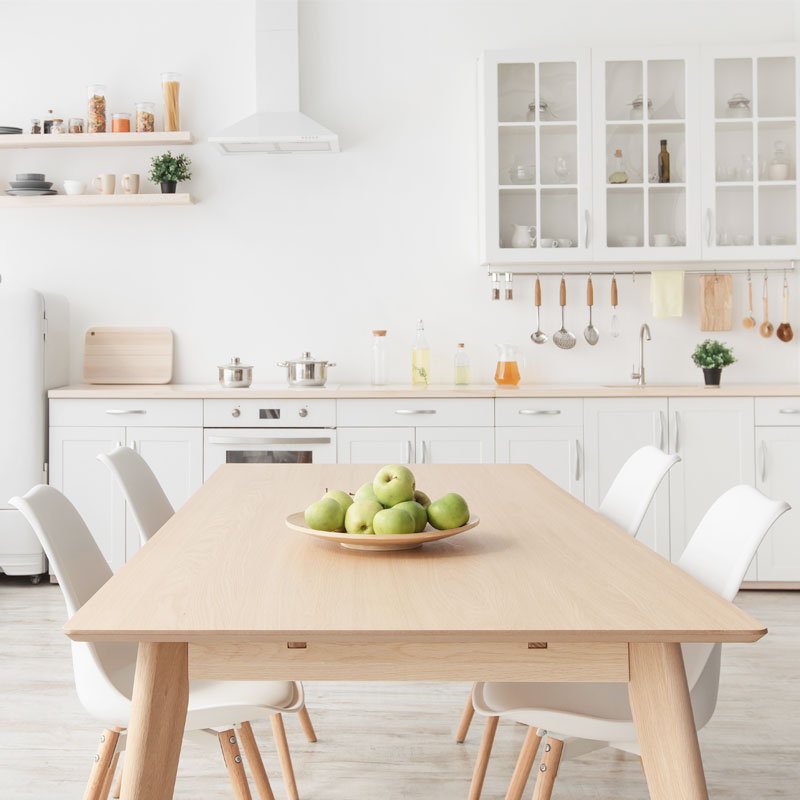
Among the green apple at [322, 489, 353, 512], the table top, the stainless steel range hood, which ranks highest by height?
the stainless steel range hood

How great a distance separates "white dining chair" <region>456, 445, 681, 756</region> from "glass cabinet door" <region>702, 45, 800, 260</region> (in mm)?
2185

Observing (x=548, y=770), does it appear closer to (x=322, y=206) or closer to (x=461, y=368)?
(x=461, y=368)

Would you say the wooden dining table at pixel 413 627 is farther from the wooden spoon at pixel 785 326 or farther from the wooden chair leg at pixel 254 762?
the wooden spoon at pixel 785 326

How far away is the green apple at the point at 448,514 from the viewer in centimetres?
171

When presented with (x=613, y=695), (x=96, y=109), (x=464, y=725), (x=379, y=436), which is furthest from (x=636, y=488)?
(x=96, y=109)

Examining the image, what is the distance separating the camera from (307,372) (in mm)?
4371

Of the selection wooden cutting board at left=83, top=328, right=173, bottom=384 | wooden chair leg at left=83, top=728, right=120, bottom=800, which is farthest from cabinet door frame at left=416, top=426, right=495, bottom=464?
wooden chair leg at left=83, top=728, right=120, bottom=800

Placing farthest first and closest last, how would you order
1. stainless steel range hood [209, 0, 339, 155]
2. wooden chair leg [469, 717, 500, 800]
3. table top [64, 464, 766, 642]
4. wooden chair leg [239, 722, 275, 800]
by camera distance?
stainless steel range hood [209, 0, 339, 155] → wooden chair leg [469, 717, 500, 800] → wooden chair leg [239, 722, 275, 800] → table top [64, 464, 766, 642]

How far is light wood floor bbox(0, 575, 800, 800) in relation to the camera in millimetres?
2330

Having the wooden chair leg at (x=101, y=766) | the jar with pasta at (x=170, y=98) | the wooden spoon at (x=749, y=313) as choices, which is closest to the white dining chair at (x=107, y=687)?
the wooden chair leg at (x=101, y=766)

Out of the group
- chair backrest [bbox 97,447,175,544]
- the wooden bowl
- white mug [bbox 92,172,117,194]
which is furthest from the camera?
white mug [bbox 92,172,117,194]

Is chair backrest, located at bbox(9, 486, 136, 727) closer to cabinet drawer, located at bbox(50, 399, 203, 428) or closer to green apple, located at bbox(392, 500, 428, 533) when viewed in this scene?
green apple, located at bbox(392, 500, 428, 533)

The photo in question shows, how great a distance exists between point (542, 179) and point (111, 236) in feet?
7.35

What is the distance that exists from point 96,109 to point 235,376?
1555 mm
